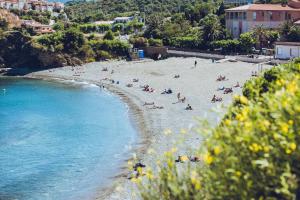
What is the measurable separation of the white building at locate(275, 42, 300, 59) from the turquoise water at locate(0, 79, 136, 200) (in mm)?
23563

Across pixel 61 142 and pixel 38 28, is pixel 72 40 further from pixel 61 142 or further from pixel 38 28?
pixel 61 142

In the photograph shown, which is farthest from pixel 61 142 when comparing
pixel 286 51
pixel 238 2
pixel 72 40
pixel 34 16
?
pixel 34 16

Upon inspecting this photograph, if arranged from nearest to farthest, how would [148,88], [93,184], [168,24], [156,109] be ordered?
[93,184] < [156,109] < [148,88] < [168,24]

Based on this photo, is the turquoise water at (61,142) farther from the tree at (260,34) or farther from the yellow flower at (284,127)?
the tree at (260,34)

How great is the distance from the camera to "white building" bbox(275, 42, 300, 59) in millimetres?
60750

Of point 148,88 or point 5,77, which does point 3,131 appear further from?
point 5,77

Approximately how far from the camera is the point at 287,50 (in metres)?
61.4

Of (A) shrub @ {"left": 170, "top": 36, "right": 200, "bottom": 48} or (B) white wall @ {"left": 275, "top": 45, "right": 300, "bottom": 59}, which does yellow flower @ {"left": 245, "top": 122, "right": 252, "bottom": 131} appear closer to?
(B) white wall @ {"left": 275, "top": 45, "right": 300, "bottom": 59}

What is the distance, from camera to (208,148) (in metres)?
8.73

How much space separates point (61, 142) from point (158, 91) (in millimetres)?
19266

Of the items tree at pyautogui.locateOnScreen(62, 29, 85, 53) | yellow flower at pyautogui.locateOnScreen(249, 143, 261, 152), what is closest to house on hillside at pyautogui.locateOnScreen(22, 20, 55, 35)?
tree at pyautogui.locateOnScreen(62, 29, 85, 53)

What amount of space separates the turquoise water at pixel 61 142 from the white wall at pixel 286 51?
2355 centimetres

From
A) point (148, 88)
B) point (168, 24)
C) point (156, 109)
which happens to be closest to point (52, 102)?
point (148, 88)

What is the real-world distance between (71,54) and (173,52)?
743 inches
